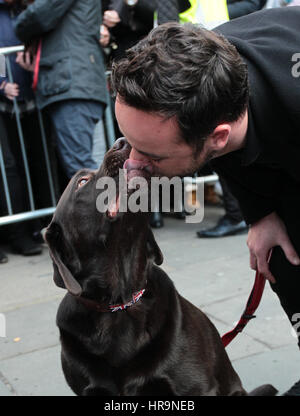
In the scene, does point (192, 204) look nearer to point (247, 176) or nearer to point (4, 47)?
point (4, 47)

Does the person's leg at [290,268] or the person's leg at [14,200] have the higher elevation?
the person's leg at [290,268]

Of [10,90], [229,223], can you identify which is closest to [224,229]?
[229,223]

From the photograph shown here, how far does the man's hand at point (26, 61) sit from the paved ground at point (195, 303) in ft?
6.04

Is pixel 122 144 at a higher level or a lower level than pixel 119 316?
higher

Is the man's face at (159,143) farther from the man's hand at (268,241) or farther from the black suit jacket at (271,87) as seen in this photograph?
the man's hand at (268,241)

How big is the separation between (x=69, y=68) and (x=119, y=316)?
9.60 ft

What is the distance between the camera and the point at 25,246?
5.67 metres

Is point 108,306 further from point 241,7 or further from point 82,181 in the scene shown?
point 241,7

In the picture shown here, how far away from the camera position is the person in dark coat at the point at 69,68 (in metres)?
4.85

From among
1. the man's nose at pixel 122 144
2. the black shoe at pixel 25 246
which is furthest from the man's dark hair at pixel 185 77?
the black shoe at pixel 25 246

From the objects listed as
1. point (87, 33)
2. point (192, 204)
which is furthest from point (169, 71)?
point (192, 204)

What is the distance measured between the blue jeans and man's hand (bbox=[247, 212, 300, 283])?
2701 mm

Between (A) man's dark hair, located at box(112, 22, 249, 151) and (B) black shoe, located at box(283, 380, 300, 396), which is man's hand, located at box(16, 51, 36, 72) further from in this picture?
(B) black shoe, located at box(283, 380, 300, 396)
